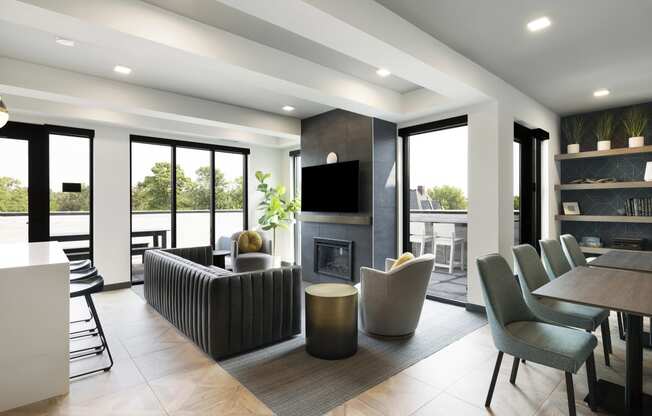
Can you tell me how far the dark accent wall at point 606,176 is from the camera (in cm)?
492

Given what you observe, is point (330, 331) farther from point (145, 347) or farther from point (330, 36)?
point (330, 36)

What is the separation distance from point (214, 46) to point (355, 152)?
2.61m

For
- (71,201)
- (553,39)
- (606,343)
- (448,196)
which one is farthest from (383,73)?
(71,201)

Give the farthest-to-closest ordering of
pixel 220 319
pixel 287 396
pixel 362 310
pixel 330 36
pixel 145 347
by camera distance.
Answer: pixel 362 310, pixel 145 347, pixel 220 319, pixel 330 36, pixel 287 396

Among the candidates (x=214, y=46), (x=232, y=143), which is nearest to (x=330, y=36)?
(x=214, y=46)

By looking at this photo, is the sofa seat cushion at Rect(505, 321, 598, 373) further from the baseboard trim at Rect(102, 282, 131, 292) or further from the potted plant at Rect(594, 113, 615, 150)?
the baseboard trim at Rect(102, 282, 131, 292)

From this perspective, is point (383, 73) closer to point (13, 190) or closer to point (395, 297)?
point (395, 297)

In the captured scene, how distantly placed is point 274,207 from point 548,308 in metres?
4.79

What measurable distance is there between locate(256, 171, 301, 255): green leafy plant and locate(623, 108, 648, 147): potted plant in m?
5.10

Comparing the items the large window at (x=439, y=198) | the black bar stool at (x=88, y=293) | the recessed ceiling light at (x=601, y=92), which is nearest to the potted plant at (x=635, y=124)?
the recessed ceiling light at (x=601, y=92)

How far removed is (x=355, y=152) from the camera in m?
5.06

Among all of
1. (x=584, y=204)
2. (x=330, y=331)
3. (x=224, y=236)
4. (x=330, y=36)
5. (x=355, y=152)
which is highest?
→ (x=330, y=36)

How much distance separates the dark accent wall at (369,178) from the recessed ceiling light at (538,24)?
2.24 m

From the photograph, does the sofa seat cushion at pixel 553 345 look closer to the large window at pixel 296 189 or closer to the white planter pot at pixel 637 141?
the white planter pot at pixel 637 141
